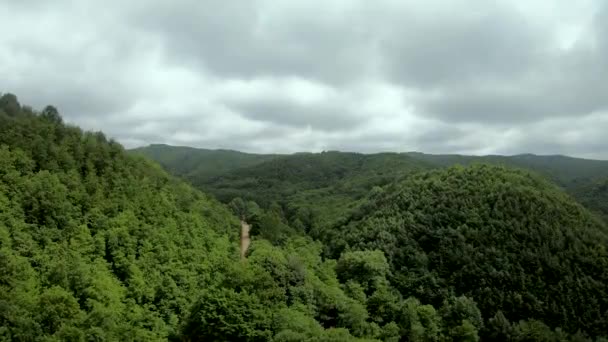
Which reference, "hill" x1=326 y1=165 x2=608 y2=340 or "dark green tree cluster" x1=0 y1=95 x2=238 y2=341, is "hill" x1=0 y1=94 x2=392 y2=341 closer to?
"dark green tree cluster" x1=0 y1=95 x2=238 y2=341

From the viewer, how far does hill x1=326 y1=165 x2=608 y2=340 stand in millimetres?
95500

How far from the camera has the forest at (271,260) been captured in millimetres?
57219

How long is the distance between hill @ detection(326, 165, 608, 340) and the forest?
35 centimetres

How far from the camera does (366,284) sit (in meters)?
94.3

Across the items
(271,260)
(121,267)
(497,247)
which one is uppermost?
(271,260)

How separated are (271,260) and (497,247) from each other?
211 ft

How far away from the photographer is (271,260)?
230 ft

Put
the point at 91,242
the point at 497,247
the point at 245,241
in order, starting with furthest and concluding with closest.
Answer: the point at 245,241 → the point at 497,247 → the point at 91,242

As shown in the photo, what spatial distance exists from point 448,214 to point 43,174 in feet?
307

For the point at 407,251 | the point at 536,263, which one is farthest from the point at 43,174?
the point at 536,263

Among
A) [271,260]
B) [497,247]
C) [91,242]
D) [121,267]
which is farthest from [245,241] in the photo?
[497,247]

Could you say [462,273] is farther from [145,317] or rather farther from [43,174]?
[43,174]

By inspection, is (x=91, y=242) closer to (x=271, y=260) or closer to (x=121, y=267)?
(x=121, y=267)

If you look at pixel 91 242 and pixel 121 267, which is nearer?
pixel 121 267
